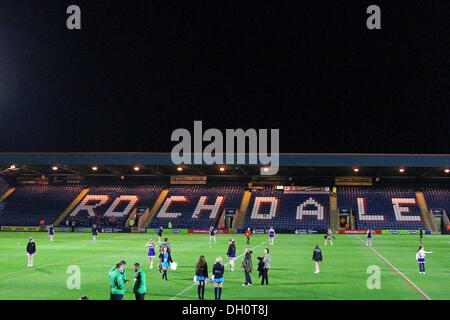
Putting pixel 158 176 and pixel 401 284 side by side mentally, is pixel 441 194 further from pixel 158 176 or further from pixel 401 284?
pixel 401 284

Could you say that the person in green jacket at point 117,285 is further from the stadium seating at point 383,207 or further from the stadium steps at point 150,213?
the stadium seating at point 383,207

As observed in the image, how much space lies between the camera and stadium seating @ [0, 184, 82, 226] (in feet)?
255

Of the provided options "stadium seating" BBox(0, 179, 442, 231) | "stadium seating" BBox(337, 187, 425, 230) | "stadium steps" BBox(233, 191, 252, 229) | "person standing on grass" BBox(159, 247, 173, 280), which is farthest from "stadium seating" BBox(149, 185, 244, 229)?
"person standing on grass" BBox(159, 247, 173, 280)

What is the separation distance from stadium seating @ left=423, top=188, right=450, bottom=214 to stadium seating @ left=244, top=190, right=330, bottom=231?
15136 millimetres

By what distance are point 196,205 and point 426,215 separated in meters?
34.3

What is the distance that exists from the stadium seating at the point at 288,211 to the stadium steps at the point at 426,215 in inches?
538

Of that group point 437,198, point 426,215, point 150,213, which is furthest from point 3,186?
point 437,198

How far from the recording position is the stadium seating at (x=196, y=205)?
7444 cm

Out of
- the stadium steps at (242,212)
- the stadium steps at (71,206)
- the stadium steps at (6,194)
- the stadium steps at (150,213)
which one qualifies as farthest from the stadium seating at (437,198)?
the stadium steps at (6,194)

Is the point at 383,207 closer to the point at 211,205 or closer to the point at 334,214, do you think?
the point at 334,214

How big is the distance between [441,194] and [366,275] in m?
56.0

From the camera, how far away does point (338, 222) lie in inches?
2904

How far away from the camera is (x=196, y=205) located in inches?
3081
